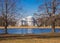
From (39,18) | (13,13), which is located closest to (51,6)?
(39,18)

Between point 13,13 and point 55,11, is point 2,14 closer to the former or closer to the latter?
point 13,13

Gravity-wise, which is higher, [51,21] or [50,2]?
[50,2]

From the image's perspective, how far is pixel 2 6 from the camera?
37062mm

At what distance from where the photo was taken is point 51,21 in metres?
36.0

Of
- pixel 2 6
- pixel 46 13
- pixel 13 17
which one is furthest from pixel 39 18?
pixel 2 6

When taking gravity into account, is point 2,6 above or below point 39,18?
above

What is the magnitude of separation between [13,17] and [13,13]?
0.79 metres

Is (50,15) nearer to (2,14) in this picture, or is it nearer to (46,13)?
(46,13)

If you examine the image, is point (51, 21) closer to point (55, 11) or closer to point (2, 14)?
point (55, 11)

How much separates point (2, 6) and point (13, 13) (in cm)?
258

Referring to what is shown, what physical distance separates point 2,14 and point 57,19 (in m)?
10.6

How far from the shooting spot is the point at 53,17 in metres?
36.0

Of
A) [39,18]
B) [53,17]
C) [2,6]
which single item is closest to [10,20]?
[2,6]

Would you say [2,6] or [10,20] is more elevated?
[2,6]
